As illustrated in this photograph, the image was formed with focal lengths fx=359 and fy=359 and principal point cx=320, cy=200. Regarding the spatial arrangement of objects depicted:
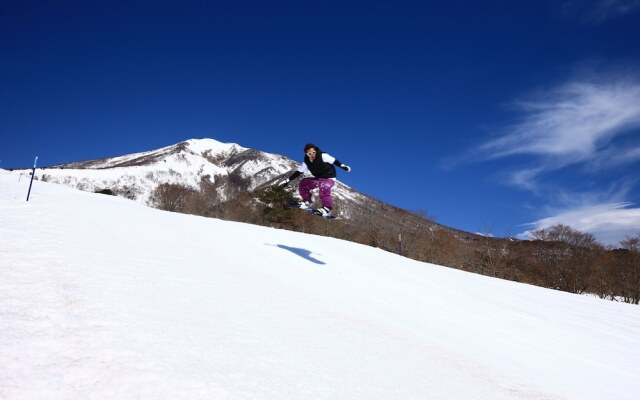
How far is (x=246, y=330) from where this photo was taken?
3.67 meters

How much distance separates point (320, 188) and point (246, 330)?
239 inches

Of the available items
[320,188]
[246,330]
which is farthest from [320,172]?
[246,330]

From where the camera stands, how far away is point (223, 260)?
731 centimetres

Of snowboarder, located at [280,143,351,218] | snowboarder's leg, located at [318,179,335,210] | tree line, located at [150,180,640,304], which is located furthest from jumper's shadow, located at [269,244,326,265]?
tree line, located at [150,180,640,304]

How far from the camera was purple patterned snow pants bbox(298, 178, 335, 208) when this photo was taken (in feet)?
30.8

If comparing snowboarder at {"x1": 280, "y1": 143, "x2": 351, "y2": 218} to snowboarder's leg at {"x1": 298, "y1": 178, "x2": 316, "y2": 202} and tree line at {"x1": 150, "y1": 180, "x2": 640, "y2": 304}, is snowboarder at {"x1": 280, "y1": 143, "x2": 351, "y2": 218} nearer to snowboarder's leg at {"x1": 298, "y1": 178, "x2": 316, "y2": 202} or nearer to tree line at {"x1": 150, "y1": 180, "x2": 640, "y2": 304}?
snowboarder's leg at {"x1": 298, "y1": 178, "x2": 316, "y2": 202}

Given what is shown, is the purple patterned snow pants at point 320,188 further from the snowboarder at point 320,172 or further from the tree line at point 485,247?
the tree line at point 485,247

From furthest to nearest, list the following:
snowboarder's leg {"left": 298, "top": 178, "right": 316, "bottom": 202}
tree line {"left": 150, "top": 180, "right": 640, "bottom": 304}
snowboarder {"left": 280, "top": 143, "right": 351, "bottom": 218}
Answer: tree line {"left": 150, "top": 180, "right": 640, "bottom": 304}, snowboarder's leg {"left": 298, "top": 178, "right": 316, "bottom": 202}, snowboarder {"left": 280, "top": 143, "right": 351, "bottom": 218}

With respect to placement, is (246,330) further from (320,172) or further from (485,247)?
(485,247)

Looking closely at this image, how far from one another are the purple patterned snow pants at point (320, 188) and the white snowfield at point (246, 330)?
167 centimetres

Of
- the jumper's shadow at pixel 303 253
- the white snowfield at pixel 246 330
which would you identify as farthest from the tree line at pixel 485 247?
the white snowfield at pixel 246 330

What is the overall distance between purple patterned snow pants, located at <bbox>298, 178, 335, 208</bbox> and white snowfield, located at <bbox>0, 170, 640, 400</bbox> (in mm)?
1666

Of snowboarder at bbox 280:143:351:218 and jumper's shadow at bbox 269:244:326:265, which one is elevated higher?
snowboarder at bbox 280:143:351:218

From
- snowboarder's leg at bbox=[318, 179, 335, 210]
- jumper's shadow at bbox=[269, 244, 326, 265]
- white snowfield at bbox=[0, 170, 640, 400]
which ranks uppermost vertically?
snowboarder's leg at bbox=[318, 179, 335, 210]
